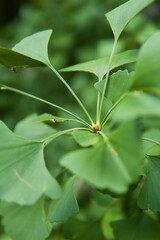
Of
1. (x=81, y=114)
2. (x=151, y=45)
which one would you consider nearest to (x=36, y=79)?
(x=81, y=114)

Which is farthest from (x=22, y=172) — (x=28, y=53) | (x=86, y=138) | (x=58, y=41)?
(x=58, y=41)

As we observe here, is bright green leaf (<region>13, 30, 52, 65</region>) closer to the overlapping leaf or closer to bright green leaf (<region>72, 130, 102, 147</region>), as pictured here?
the overlapping leaf

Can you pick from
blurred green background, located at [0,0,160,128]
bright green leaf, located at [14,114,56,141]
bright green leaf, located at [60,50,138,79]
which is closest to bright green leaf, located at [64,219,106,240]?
bright green leaf, located at [14,114,56,141]

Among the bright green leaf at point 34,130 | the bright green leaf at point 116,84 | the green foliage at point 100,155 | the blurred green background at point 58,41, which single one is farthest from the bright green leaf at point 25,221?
the blurred green background at point 58,41

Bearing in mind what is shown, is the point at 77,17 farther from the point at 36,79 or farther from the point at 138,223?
→ the point at 138,223

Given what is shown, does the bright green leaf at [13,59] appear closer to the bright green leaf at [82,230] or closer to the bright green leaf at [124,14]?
the bright green leaf at [124,14]

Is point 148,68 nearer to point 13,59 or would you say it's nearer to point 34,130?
point 13,59
